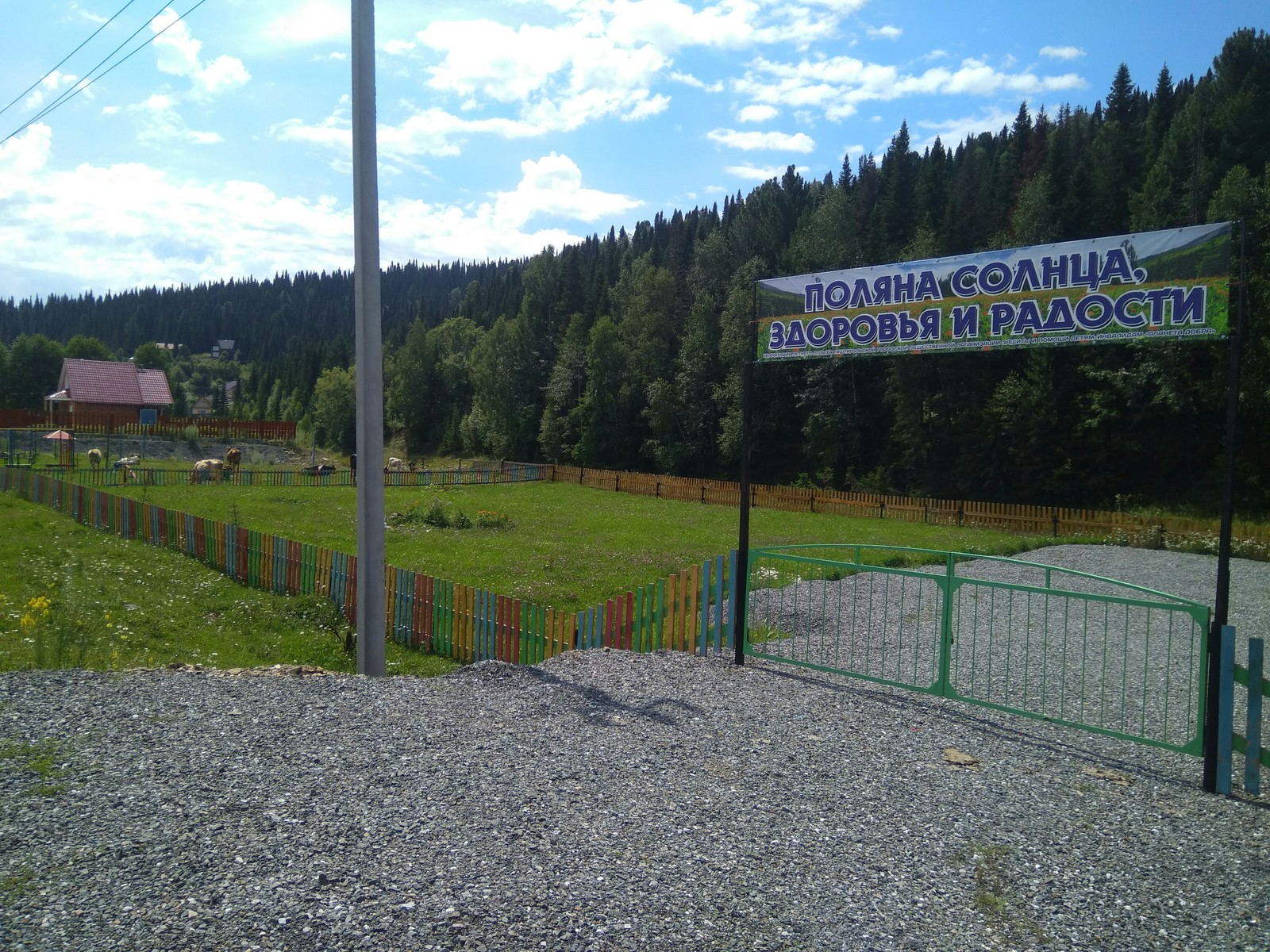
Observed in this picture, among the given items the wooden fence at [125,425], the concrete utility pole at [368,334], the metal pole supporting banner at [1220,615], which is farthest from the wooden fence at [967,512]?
the wooden fence at [125,425]

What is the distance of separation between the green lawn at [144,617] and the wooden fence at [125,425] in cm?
4612

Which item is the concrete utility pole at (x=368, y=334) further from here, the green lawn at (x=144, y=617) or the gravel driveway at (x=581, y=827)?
the green lawn at (x=144, y=617)

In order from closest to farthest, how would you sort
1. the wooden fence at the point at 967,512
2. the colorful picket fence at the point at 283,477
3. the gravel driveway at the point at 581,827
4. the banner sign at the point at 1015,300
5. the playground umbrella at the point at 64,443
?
the gravel driveway at the point at 581,827, the banner sign at the point at 1015,300, the wooden fence at the point at 967,512, the colorful picket fence at the point at 283,477, the playground umbrella at the point at 64,443

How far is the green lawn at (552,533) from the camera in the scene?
56.2 ft

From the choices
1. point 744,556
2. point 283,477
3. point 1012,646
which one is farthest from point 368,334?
point 283,477

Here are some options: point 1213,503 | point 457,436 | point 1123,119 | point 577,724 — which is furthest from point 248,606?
point 457,436

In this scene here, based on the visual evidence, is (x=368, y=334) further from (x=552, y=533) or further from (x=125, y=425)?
(x=125, y=425)

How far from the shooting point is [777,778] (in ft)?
18.1

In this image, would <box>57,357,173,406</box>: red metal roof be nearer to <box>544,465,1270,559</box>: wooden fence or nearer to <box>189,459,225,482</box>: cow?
<box>189,459,225,482</box>: cow

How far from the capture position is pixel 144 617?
474 inches

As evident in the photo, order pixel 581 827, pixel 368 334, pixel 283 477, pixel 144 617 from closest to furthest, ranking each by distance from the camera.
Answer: pixel 581 827 → pixel 368 334 → pixel 144 617 → pixel 283 477

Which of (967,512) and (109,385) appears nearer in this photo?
(967,512)

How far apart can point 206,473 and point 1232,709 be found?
40130 mm

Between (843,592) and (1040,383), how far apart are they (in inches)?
1255
